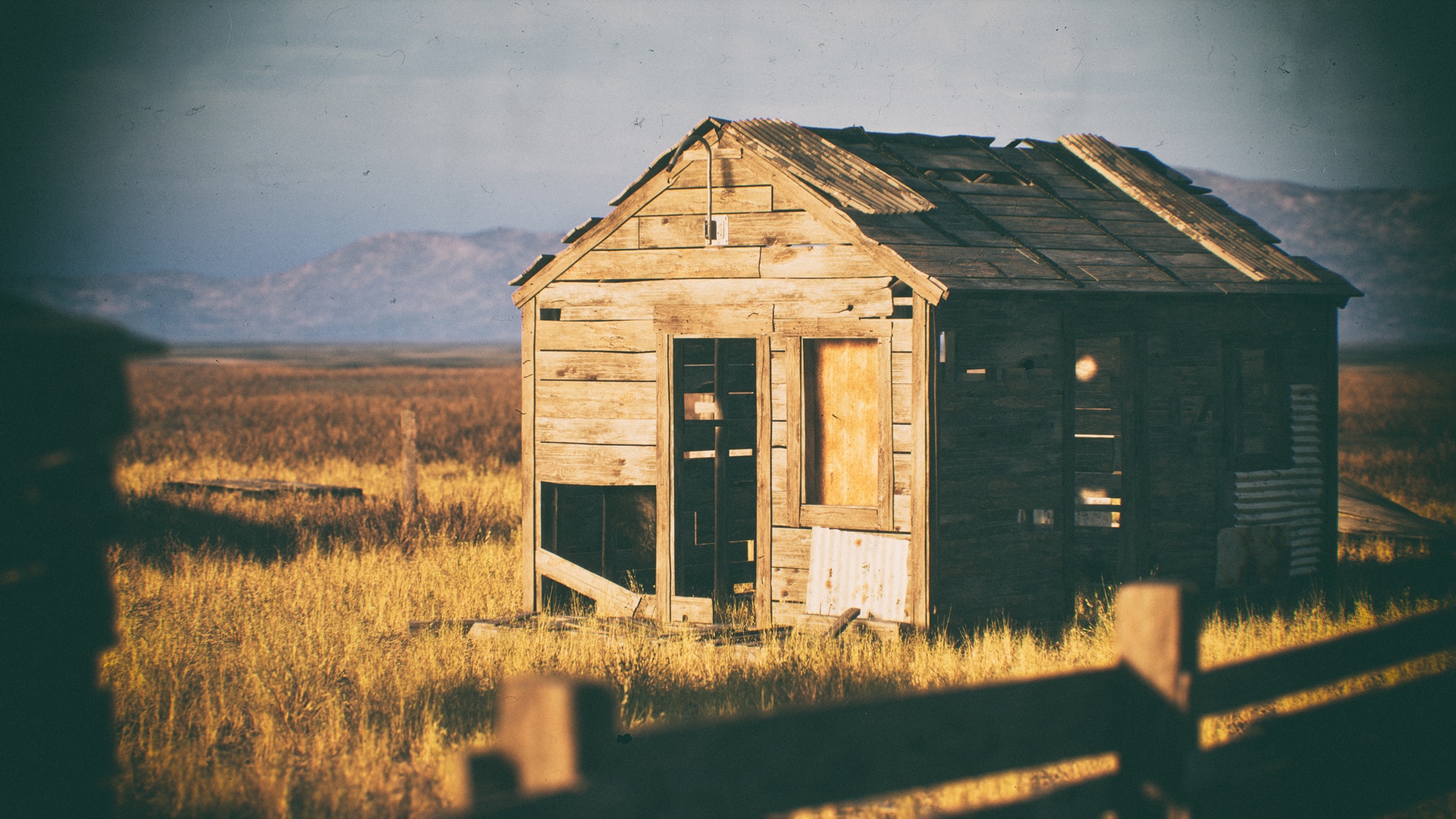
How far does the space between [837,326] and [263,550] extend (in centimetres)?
763

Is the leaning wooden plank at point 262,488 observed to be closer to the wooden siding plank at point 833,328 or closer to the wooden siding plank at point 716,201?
the wooden siding plank at point 716,201

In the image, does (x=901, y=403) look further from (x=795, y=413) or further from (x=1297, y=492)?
(x=1297, y=492)

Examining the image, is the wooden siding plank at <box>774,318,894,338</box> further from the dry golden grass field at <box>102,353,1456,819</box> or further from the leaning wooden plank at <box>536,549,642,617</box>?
the leaning wooden plank at <box>536,549,642,617</box>

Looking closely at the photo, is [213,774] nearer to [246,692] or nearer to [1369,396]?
[246,692]

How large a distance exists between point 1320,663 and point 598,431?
22.9 feet

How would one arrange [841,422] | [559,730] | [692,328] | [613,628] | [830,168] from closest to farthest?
[559,730]
[841,422]
[613,628]
[692,328]
[830,168]

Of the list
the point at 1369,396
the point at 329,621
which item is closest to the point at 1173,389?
the point at 329,621

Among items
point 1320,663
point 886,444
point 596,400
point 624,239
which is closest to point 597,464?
point 596,400

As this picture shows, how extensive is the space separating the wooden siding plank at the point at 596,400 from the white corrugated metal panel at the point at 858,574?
1.98 m

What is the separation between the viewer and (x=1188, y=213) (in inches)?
480

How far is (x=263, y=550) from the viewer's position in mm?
12617

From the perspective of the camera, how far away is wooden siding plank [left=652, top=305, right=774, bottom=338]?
929 centimetres

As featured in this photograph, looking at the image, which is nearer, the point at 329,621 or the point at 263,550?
the point at 329,621

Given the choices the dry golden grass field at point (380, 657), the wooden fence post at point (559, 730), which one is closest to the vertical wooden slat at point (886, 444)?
the dry golden grass field at point (380, 657)
